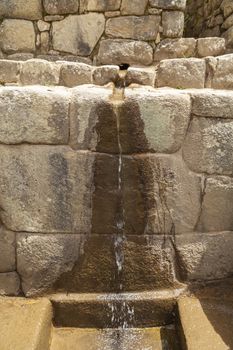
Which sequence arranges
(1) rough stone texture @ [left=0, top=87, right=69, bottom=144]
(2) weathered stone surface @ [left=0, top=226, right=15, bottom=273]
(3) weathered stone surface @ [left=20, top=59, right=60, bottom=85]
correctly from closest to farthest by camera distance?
(1) rough stone texture @ [left=0, top=87, right=69, bottom=144] → (2) weathered stone surface @ [left=0, top=226, right=15, bottom=273] → (3) weathered stone surface @ [left=20, top=59, right=60, bottom=85]

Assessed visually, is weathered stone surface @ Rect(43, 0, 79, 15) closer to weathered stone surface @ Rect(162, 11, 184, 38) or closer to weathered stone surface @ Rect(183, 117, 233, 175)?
weathered stone surface @ Rect(162, 11, 184, 38)

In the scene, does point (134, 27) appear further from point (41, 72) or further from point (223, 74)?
point (223, 74)

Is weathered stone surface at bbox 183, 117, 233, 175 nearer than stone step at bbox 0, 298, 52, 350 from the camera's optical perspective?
No

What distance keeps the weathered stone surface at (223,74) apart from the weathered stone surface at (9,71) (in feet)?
4.88

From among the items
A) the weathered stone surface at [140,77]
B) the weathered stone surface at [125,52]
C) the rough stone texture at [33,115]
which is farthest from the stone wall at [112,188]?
the weathered stone surface at [125,52]

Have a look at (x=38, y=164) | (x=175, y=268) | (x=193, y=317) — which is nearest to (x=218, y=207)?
(x=175, y=268)

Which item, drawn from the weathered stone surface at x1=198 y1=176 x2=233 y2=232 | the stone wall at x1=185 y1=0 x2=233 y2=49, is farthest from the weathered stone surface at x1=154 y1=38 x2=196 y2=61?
the weathered stone surface at x1=198 y1=176 x2=233 y2=232

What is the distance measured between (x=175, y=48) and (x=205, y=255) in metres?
2.39

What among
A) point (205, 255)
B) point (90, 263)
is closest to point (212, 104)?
point (205, 255)

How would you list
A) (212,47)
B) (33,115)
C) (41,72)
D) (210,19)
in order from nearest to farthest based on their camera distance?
(33,115), (41,72), (212,47), (210,19)

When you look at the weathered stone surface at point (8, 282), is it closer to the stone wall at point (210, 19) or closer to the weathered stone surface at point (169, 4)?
the weathered stone surface at point (169, 4)

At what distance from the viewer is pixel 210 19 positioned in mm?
4648

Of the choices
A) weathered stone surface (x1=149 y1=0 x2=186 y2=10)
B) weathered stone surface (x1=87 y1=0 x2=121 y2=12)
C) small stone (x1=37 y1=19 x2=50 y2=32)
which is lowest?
small stone (x1=37 y1=19 x2=50 y2=32)

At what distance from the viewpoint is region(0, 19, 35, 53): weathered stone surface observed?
394cm
